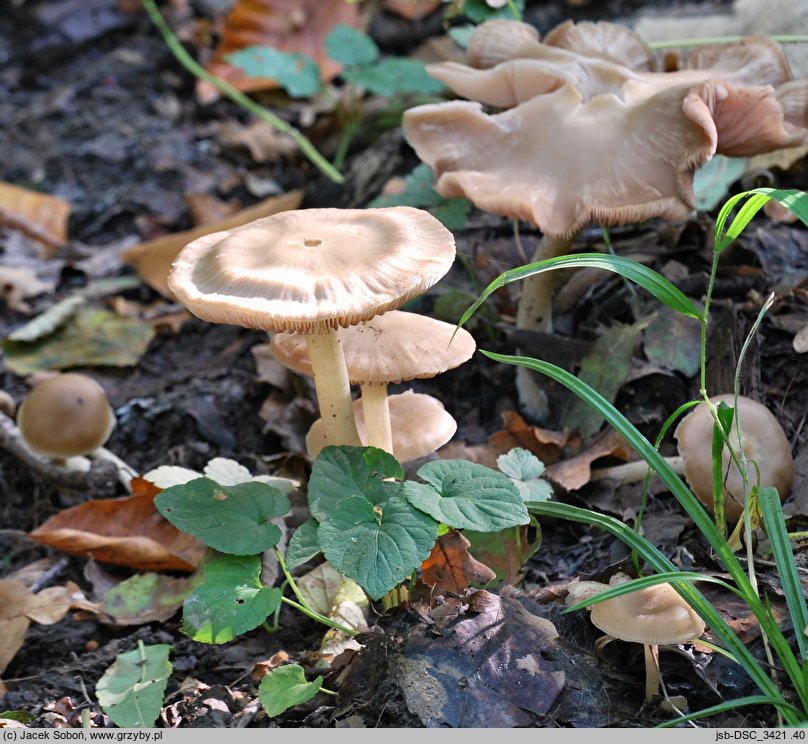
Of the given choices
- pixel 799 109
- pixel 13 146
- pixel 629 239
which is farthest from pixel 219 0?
pixel 799 109

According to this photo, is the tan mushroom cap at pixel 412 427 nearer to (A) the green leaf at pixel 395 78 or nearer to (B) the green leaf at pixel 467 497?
(B) the green leaf at pixel 467 497

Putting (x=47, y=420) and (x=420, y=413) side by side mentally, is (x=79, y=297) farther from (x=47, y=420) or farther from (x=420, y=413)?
(x=420, y=413)

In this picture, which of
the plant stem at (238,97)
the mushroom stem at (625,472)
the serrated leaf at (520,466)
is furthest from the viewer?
the plant stem at (238,97)

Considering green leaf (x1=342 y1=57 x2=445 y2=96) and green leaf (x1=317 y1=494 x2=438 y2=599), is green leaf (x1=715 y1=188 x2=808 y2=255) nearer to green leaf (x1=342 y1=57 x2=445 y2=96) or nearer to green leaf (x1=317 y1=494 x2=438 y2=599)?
green leaf (x1=317 y1=494 x2=438 y2=599)

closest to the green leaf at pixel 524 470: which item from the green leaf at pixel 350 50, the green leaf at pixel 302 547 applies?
the green leaf at pixel 302 547

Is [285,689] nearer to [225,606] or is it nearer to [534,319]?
[225,606]

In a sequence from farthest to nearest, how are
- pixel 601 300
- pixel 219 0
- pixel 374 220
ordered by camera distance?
1. pixel 219 0
2. pixel 601 300
3. pixel 374 220

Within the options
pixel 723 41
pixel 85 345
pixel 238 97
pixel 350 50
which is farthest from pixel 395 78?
pixel 85 345
